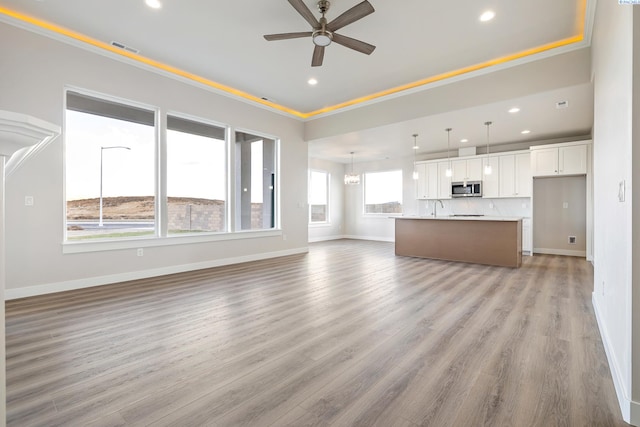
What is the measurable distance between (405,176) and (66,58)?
8.23 metres

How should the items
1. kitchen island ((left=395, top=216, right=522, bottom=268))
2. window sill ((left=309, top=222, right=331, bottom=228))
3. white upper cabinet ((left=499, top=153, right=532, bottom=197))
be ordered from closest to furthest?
kitchen island ((left=395, top=216, right=522, bottom=268))
white upper cabinet ((left=499, top=153, right=532, bottom=197))
window sill ((left=309, top=222, right=331, bottom=228))

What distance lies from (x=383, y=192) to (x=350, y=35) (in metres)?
6.83

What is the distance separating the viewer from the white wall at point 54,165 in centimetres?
356

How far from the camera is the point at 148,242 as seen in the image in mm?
4699

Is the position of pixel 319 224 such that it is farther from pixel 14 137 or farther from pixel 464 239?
pixel 14 137

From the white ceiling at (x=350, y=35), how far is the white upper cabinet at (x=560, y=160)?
2.02 ft

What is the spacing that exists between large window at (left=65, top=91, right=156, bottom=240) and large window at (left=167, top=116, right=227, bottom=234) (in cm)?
34

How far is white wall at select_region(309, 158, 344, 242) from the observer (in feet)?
33.1

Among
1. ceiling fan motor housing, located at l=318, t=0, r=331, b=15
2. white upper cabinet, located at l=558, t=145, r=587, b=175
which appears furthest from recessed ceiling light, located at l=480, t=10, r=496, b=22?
white upper cabinet, located at l=558, t=145, r=587, b=175

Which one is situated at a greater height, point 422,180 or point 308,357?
point 422,180

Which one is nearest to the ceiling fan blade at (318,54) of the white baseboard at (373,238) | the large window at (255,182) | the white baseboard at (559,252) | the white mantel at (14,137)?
the large window at (255,182)

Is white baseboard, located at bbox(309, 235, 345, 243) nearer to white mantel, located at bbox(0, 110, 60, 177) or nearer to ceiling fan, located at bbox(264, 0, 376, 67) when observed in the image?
ceiling fan, located at bbox(264, 0, 376, 67)

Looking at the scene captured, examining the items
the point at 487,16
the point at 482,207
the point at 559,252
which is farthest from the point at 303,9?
the point at 559,252

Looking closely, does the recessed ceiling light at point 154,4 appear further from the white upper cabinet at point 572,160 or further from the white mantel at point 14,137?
the white upper cabinet at point 572,160
